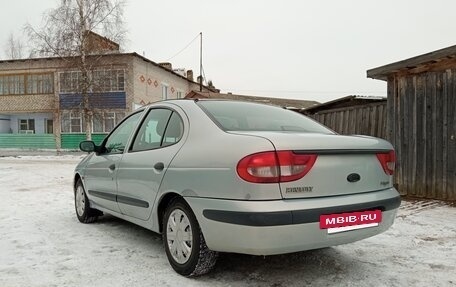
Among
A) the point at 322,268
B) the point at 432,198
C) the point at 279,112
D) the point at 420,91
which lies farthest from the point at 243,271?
the point at 420,91

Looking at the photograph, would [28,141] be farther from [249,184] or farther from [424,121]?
[249,184]

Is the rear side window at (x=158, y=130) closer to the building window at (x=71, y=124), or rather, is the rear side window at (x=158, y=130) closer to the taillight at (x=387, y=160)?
the taillight at (x=387, y=160)

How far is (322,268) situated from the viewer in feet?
11.6

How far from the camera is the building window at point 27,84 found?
3005cm

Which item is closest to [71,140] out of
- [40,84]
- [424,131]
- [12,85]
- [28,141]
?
[28,141]

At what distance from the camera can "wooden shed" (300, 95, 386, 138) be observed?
9.05m

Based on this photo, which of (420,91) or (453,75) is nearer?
(453,75)

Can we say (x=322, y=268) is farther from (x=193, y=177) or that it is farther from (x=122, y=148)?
(x=122, y=148)

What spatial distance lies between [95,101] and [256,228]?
24.2 metres

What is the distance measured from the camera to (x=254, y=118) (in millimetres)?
Result: 3766

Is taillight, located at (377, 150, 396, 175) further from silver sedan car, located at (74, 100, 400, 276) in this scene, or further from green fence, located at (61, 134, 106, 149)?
green fence, located at (61, 134, 106, 149)

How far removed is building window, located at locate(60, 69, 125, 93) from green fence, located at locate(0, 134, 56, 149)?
4.42m

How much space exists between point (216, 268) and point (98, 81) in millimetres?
23997

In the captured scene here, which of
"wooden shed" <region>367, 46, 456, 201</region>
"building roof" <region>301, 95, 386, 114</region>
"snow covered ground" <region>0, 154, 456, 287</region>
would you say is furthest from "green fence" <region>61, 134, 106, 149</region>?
"wooden shed" <region>367, 46, 456, 201</region>
